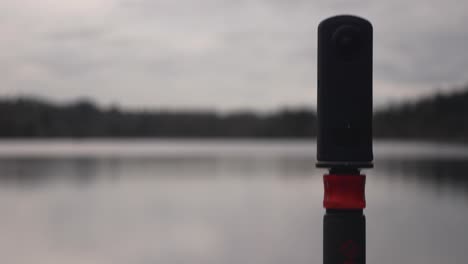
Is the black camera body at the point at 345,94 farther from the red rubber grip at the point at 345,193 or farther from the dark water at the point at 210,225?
the dark water at the point at 210,225

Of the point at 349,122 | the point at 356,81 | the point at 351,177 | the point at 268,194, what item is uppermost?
the point at 356,81

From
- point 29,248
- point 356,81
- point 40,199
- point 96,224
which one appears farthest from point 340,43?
point 40,199

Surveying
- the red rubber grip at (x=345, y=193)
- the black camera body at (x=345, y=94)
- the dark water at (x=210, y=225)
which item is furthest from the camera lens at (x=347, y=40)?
the dark water at (x=210, y=225)

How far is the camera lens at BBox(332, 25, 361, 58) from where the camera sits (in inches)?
64.3

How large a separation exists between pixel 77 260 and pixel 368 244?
397 centimetres

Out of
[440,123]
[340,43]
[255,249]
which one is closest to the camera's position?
[340,43]

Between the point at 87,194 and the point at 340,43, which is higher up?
the point at 340,43

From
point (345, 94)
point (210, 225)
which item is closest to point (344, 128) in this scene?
point (345, 94)

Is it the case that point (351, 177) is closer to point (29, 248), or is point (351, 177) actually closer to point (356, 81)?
point (356, 81)

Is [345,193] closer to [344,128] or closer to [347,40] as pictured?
[344,128]

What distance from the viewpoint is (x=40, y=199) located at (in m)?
17.2

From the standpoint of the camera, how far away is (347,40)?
64.0 inches

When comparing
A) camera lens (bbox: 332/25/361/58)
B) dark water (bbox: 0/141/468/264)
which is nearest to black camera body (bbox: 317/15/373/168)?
camera lens (bbox: 332/25/361/58)

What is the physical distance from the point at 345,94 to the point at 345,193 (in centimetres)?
25
